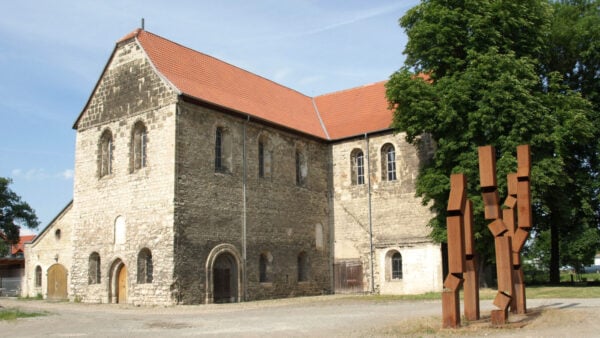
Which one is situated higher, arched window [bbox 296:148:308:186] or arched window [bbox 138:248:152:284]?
arched window [bbox 296:148:308:186]

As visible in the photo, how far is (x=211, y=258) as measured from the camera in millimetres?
23391

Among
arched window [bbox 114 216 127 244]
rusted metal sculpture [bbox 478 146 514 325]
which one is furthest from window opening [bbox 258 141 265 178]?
rusted metal sculpture [bbox 478 146 514 325]

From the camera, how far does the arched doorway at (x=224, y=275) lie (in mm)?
23312

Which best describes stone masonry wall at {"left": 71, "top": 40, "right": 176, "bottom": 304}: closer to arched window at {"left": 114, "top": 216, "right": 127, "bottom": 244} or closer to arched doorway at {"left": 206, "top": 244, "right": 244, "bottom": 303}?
arched window at {"left": 114, "top": 216, "right": 127, "bottom": 244}

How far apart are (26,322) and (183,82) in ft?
38.8

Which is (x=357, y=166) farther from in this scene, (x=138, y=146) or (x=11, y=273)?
(x=11, y=273)

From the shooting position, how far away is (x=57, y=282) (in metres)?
29.4

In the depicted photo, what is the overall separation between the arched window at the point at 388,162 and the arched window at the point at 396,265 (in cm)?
369

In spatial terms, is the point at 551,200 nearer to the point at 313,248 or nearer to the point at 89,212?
the point at 313,248

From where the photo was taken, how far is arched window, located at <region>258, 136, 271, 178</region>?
2708cm

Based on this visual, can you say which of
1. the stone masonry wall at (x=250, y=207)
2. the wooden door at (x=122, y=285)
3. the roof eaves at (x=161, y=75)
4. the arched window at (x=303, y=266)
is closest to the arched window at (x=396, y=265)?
the stone masonry wall at (x=250, y=207)

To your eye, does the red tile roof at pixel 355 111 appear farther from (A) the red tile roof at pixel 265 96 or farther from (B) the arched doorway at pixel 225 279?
(B) the arched doorway at pixel 225 279

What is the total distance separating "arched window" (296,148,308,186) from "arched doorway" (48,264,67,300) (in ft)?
40.5

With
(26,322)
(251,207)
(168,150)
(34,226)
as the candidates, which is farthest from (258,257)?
(34,226)
